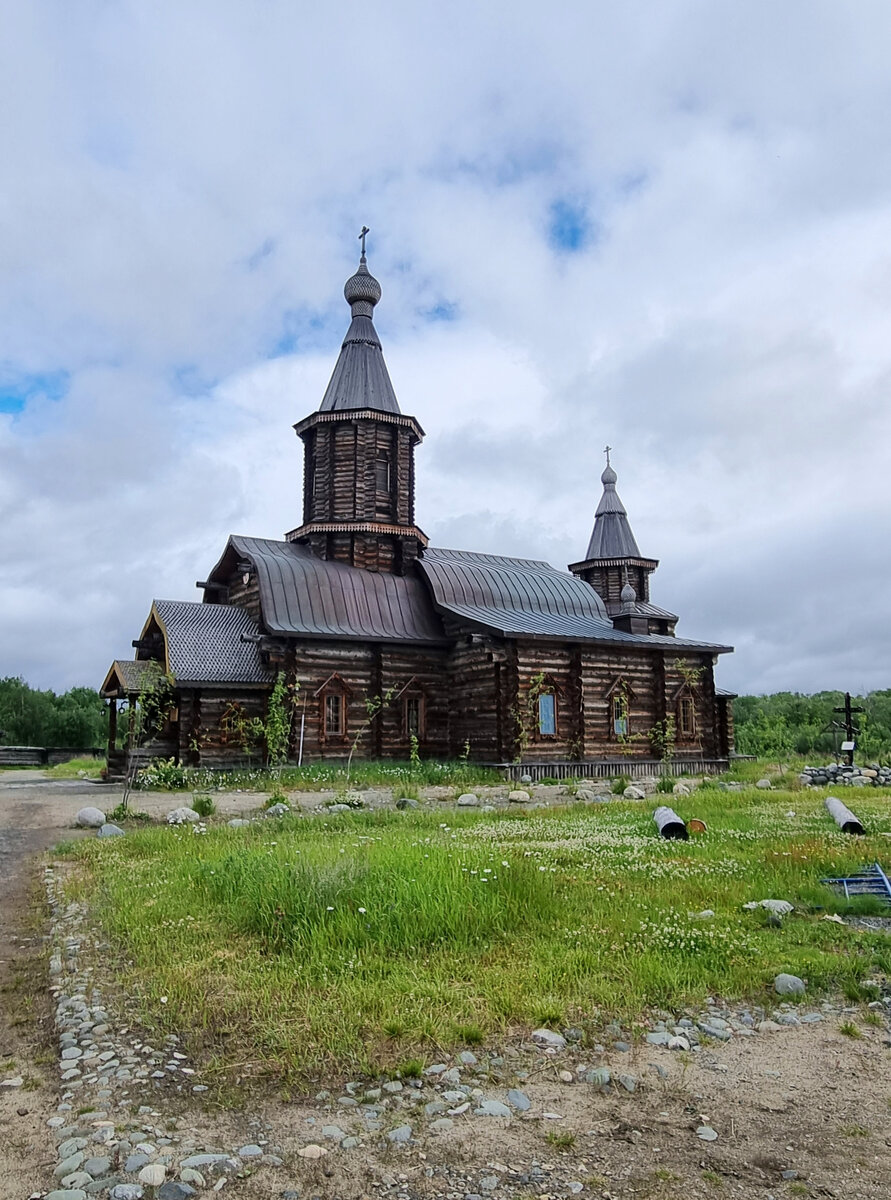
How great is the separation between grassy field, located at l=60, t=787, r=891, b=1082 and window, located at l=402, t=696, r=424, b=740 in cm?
1731

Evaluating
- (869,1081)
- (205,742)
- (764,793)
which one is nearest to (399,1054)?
(869,1081)

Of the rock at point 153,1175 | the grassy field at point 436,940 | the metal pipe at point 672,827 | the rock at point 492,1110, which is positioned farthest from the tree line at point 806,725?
the rock at point 153,1175

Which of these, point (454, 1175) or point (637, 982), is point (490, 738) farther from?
point (454, 1175)

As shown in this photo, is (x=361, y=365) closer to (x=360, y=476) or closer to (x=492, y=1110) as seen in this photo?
(x=360, y=476)

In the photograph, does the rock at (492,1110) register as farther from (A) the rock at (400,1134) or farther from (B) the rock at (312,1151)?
(B) the rock at (312,1151)

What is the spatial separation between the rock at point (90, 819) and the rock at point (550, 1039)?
1207cm

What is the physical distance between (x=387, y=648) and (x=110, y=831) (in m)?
14.8

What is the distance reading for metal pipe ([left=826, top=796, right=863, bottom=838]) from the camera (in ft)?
42.0

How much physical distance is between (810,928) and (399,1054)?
4142 millimetres

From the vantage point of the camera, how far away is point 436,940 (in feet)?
22.5

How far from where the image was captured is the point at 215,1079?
15.6ft

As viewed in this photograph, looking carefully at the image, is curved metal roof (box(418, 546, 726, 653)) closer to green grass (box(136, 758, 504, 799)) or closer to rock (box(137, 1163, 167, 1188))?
green grass (box(136, 758, 504, 799))

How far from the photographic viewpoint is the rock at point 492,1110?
436 centimetres

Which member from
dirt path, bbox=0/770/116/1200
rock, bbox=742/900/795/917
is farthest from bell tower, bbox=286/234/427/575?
rock, bbox=742/900/795/917
